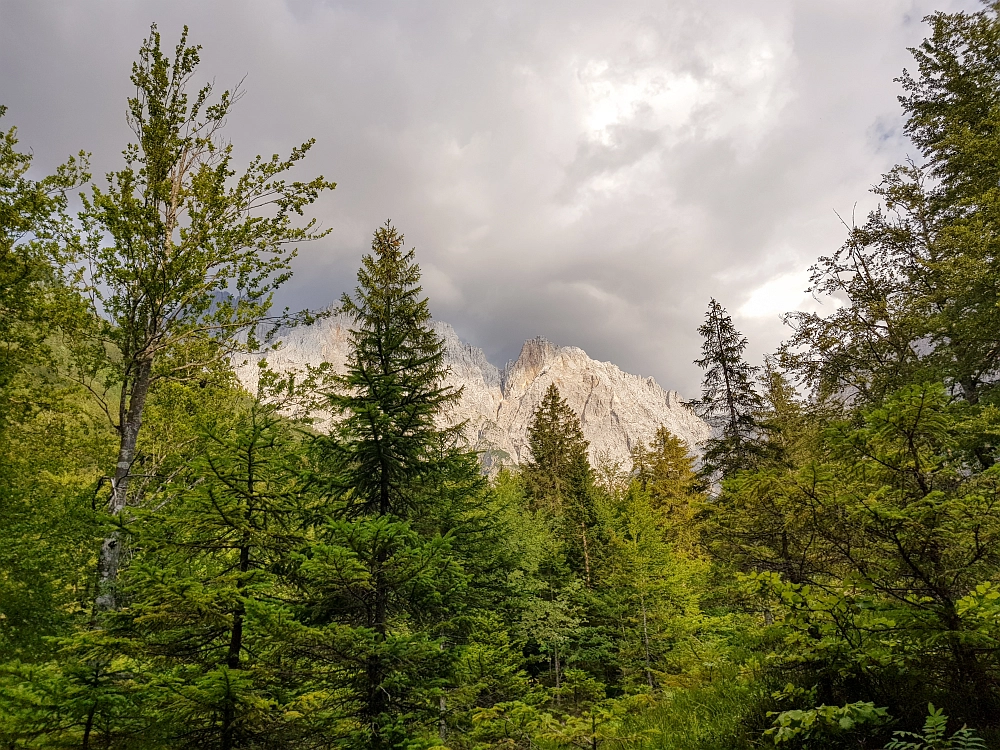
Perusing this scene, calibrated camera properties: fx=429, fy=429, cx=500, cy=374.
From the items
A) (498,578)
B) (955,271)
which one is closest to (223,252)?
(498,578)

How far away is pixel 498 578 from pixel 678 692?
7.00 m

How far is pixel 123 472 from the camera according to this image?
7.80m

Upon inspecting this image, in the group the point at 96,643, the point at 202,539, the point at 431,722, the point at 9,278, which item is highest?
the point at 9,278

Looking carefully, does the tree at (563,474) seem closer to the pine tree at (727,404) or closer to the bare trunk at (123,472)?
the pine tree at (727,404)

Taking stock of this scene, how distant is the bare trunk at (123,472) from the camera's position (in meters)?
7.45

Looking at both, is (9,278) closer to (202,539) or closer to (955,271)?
(202,539)

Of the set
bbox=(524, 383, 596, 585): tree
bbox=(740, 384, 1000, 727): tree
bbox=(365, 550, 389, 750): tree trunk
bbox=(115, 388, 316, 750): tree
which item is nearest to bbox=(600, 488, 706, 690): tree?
bbox=(524, 383, 596, 585): tree

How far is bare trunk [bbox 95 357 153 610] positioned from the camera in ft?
24.4

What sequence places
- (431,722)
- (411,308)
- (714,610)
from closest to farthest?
(431,722)
(411,308)
(714,610)

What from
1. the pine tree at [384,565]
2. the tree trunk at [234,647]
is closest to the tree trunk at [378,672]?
the pine tree at [384,565]

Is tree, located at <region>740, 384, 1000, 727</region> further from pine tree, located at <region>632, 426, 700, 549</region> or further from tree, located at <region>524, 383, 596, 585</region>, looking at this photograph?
pine tree, located at <region>632, 426, 700, 549</region>

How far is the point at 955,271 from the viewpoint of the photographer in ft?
29.8

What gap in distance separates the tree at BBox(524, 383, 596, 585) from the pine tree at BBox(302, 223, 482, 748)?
48.1 feet

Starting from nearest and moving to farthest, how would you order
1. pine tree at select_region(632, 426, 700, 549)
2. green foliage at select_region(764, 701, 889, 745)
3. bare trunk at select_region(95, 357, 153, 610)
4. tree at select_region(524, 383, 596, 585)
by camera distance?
1. green foliage at select_region(764, 701, 889, 745)
2. bare trunk at select_region(95, 357, 153, 610)
3. tree at select_region(524, 383, 596, 585)
4. pine tree at select_region(632, 426, 700, 549)
